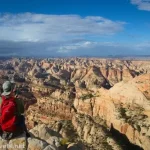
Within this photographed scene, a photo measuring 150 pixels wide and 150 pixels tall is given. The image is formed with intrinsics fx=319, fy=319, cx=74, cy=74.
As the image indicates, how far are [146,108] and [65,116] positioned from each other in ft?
108

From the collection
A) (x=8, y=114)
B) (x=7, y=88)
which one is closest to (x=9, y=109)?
(x=8, y=114)

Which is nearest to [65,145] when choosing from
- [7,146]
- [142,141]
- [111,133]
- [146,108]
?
[7,146]

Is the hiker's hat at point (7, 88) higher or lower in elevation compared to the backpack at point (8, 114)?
higher

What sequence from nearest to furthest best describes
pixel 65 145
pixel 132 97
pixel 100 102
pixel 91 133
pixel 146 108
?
pixel 65 145, pixel 91 133, pixel 146 108, pixel 132 97, pixel 100 102

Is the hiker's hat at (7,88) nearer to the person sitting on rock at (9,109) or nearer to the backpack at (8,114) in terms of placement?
the person sitting on rock at (9,109)

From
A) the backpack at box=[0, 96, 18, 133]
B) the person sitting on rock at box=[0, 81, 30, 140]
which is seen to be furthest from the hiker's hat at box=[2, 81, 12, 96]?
the backpack at box=[0, 96, 18, 133]

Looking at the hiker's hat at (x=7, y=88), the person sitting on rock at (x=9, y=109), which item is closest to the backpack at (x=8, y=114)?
the person sitting on rock at (x=9, y=109)

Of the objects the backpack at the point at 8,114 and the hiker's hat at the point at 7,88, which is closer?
the backpack at the point at 8,114

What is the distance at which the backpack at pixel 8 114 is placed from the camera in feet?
49.1

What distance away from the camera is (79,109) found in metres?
109

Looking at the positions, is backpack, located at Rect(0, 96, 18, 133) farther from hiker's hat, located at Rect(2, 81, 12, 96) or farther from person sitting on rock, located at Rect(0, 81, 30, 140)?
hiker's hat, located at Rect(2, 81, 12, 96)

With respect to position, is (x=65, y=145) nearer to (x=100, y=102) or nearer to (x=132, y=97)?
(x=132, y=97)

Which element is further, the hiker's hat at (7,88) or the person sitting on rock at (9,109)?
the hiker's hat at (7,88)

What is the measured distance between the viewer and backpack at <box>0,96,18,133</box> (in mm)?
14961
